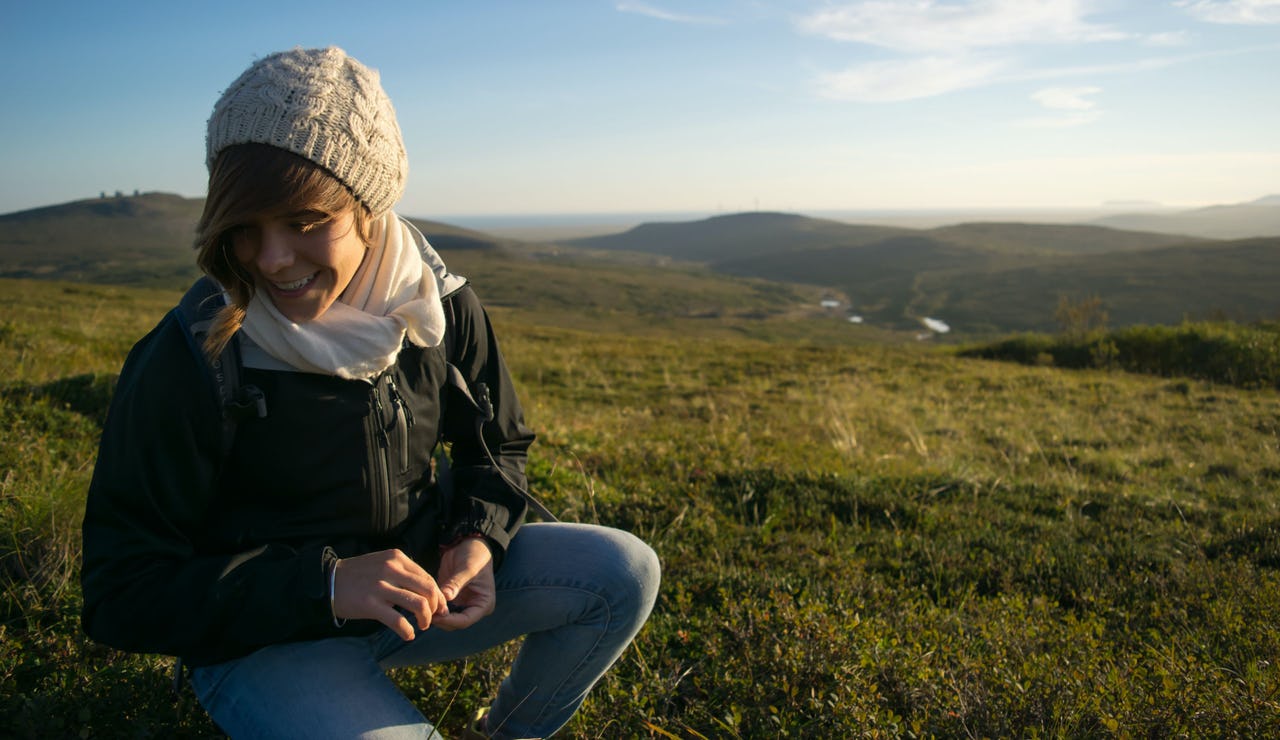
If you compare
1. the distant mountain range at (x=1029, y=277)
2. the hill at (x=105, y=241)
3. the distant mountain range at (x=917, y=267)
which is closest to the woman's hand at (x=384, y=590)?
the distant mountain range at (x=1029, y=277)

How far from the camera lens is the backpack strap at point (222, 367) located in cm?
176

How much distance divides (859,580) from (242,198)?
321 cm

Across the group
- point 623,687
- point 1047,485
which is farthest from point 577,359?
point 623,687

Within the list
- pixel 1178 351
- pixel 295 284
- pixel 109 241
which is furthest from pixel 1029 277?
pixel 109 241

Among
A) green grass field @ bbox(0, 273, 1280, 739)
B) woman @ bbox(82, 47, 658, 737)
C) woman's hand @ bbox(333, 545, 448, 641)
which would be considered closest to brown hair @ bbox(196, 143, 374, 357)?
woman @ bbox(82, 47, 658, 737)

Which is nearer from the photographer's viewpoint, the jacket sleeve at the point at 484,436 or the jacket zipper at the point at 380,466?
the jacket zipper at the point at 380,466

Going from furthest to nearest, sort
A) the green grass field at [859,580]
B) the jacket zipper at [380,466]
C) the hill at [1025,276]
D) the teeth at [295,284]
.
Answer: the hill at [1025,276] → the green grass field at [859,580] → the jacket zipper at [380,466] → the teeth at [295,284]

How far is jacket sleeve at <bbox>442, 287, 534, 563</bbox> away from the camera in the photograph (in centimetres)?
226

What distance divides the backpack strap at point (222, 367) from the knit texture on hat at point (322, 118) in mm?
353

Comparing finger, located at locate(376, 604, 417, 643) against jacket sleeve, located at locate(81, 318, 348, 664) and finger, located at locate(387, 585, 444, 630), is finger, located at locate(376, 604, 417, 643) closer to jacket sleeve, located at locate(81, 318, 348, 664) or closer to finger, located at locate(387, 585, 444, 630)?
finger, located at locate(387, 585, 444, 630)

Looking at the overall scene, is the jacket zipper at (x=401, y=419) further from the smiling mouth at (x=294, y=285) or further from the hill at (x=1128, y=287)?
the hill at (x=1128, y=287)

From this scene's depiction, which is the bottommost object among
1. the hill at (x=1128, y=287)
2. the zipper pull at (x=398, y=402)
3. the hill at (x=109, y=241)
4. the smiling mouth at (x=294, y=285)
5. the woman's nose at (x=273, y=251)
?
the hill at (x=1128, y=287)

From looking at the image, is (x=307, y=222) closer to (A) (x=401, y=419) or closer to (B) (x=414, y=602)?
(A) (x=401, y=419)

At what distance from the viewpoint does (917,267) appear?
151000 mm
